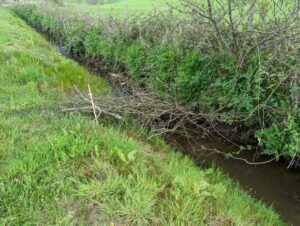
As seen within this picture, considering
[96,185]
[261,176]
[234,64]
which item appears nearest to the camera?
[96,185]

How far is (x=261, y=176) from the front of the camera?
4949mm

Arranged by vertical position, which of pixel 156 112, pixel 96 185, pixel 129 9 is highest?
pixel 129 9

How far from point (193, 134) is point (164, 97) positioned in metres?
0.97

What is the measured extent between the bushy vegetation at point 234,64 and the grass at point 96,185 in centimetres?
121

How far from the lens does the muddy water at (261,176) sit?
170 inches

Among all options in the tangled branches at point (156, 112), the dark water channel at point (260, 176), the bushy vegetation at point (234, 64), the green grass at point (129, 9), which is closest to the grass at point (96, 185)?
the dark water channel at point (260, 176)

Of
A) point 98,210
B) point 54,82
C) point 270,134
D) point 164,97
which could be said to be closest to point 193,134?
point 164,97

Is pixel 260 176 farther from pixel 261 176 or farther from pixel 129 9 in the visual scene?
pixel 129 9

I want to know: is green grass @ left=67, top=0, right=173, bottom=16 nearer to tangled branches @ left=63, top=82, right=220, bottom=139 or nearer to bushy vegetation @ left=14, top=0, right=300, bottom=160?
bushy vegetation @ left=14, top=0, right=300, bottom=160

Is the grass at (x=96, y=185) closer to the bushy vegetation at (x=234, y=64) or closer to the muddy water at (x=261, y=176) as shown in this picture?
the muddy water at (x=261, y=176)

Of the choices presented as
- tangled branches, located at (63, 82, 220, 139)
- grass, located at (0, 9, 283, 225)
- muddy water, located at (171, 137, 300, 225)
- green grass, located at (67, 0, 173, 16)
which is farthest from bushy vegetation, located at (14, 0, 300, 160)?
grass, located at (0, 9, 283, 225)

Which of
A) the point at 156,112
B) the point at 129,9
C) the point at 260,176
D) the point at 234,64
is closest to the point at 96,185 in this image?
the point at 156,112

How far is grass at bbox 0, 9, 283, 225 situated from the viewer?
2.98 meters

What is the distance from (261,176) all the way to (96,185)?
10.1 ft
